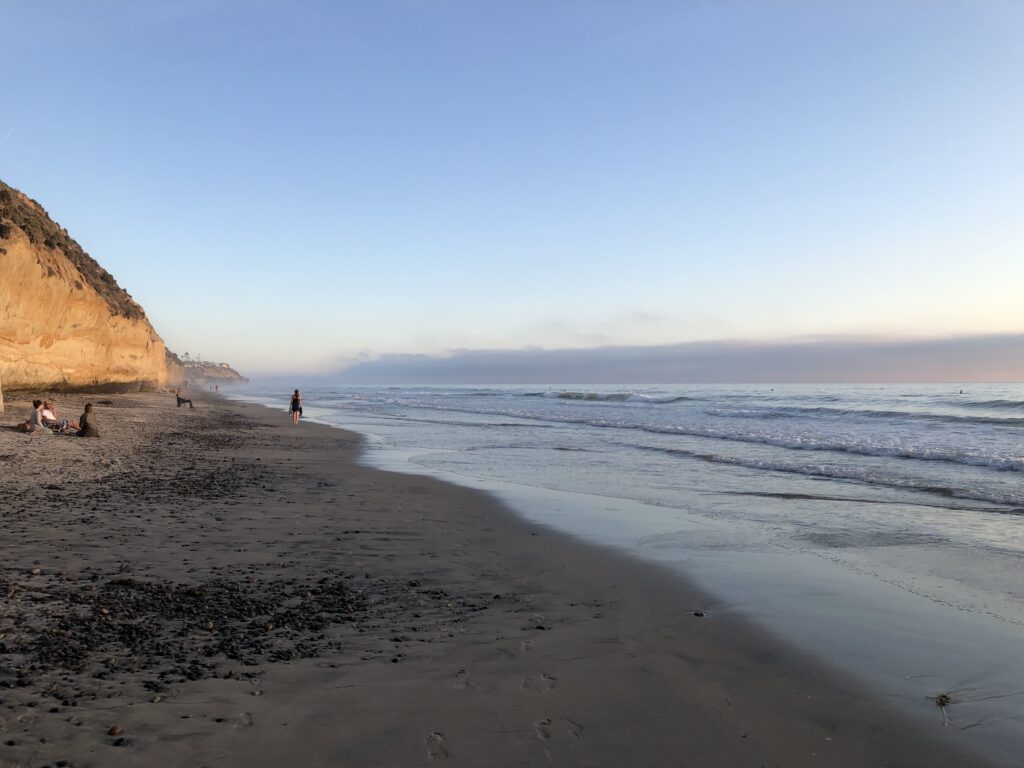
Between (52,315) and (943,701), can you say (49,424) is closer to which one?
(52,315)

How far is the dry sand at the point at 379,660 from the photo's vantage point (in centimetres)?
303

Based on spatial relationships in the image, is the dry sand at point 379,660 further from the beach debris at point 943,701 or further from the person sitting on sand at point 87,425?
the person sitting on sand at point 87,425

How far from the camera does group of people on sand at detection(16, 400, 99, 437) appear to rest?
14648 millimetres

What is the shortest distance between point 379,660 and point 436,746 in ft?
3.43

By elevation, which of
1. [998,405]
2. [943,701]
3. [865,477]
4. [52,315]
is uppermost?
[52,315]

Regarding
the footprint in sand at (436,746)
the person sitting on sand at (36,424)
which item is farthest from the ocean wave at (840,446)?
the person sitting on sand at (36,424)

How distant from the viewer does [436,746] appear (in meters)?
3.04

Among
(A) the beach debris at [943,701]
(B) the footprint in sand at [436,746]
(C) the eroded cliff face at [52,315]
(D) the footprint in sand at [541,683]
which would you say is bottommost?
(A) the beach debris at [943,701]

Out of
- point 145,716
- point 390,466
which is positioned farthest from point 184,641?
point 390,466

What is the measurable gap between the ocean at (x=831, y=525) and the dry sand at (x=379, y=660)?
0.59 metres

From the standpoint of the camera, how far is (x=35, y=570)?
16.9 feet

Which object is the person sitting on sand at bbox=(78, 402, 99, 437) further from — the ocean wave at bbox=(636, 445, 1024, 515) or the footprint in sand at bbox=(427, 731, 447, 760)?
the footprint in sand at bbox=(427, 731, 447, 760)

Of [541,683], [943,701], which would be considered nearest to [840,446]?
[943,701]

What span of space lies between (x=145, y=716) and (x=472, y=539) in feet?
15.5
